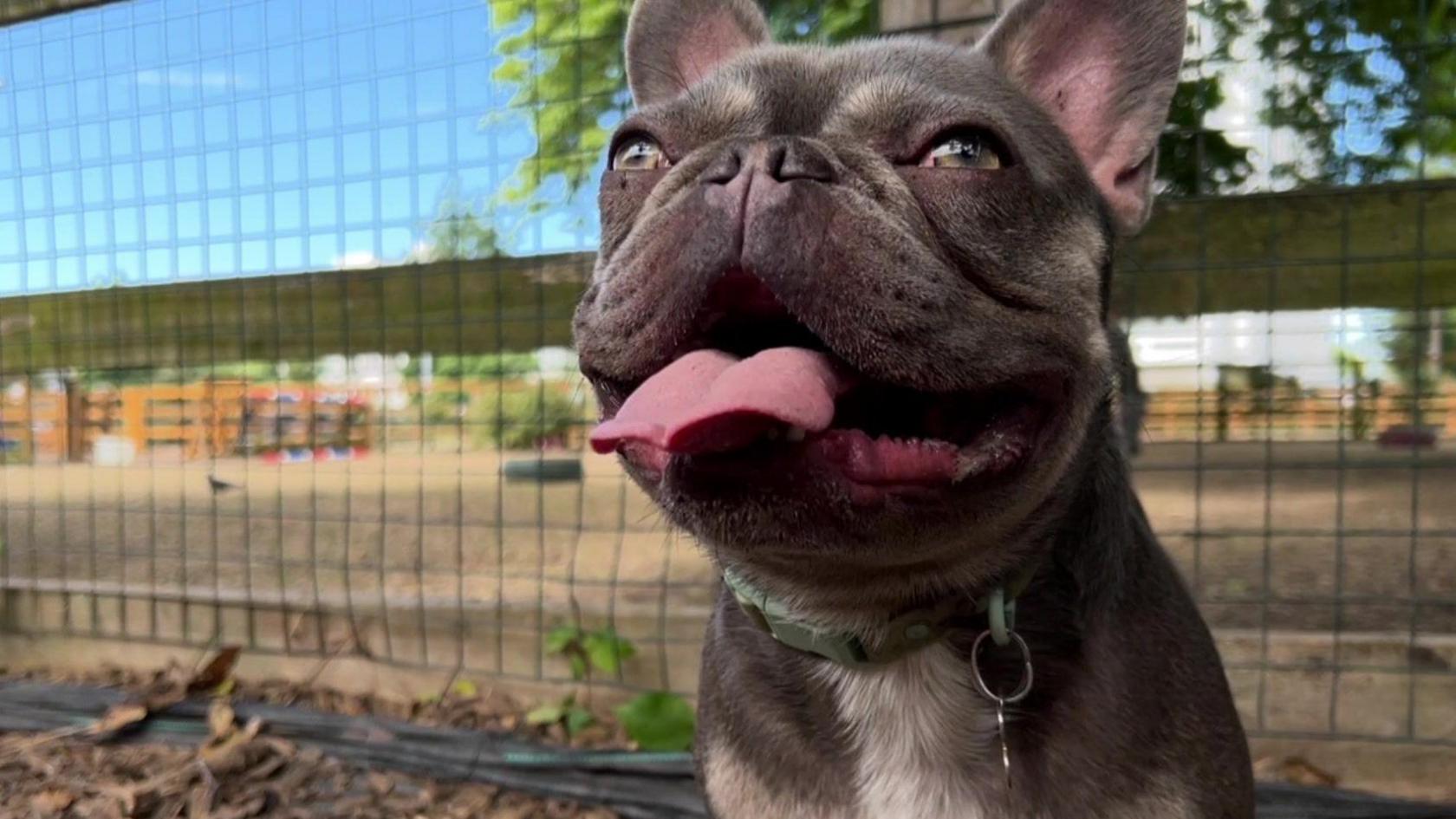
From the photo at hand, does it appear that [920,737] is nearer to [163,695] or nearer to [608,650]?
[608,650]

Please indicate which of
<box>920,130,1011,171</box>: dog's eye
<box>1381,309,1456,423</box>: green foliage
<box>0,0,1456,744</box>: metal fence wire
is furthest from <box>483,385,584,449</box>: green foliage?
<box>1381,309,1456,423</box>: green foliage

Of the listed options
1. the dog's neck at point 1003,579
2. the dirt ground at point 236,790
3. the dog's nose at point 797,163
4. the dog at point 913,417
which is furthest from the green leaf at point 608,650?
the dog's nose at point 797,163

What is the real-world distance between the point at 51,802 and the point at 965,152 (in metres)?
3.67

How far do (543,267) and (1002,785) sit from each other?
2695 mm

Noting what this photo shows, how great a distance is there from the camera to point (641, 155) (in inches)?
61.2

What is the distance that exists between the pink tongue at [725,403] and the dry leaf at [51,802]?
3.22 metres

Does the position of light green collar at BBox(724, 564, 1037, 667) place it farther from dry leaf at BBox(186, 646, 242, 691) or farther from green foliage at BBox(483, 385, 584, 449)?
dry leaf at BBox(186, 646, 242, 691)

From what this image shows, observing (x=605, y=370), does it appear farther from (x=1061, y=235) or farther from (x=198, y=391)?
(x=198, y=391)

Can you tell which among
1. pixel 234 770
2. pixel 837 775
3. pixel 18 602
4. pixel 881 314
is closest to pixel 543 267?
pixel 234 770

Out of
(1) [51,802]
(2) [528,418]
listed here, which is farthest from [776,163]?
(1) [51,802]

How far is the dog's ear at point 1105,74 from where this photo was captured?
192 cm

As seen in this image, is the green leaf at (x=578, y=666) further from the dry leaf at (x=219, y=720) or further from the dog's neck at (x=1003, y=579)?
the dog's neck at (x=1003, y=579)

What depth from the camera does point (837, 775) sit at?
1.86 meters

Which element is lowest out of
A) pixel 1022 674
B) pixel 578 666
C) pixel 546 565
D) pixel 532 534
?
Answer: pixel 578 666
